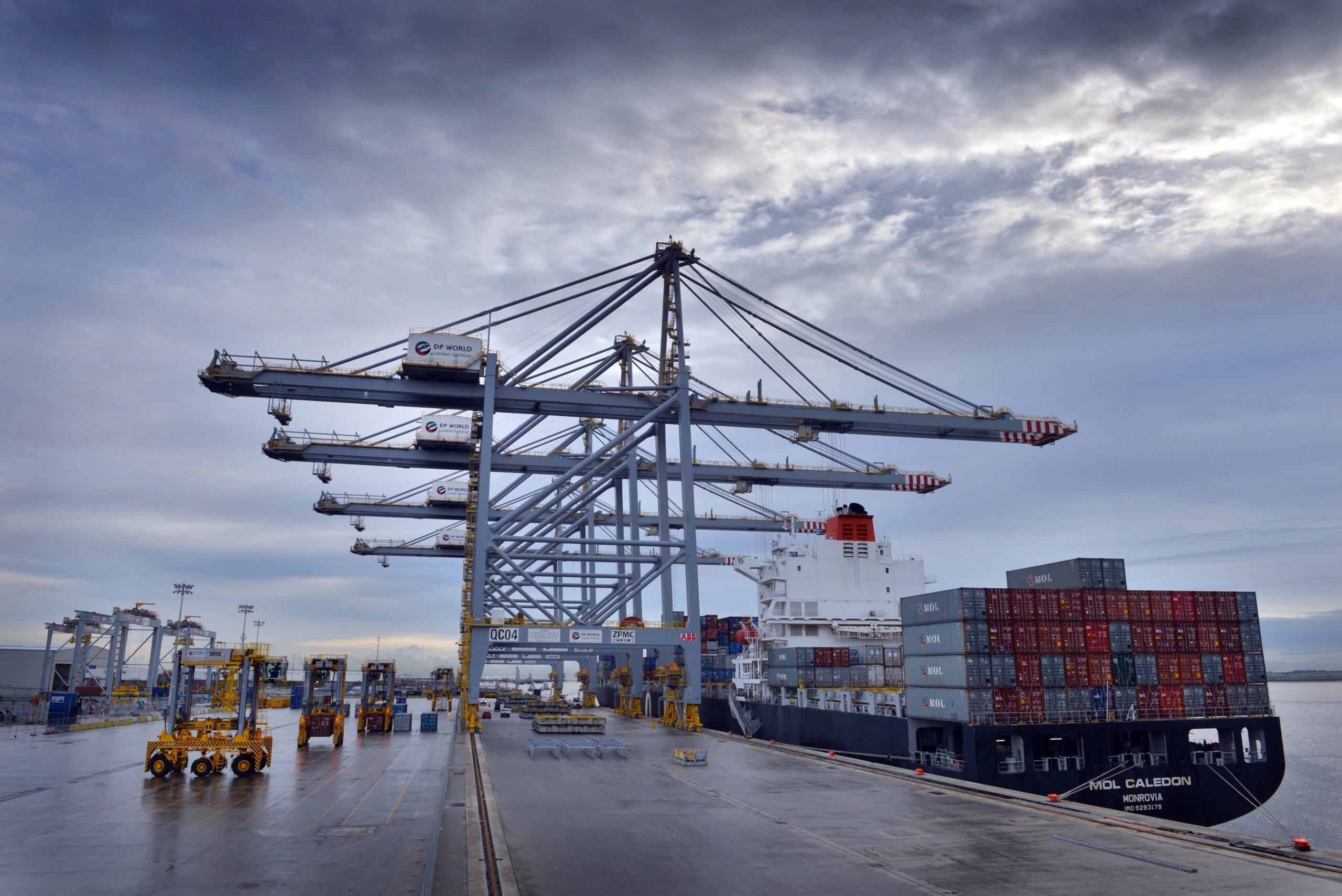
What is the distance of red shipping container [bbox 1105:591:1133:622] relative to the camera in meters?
28.3

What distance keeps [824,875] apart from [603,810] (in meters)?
6.94

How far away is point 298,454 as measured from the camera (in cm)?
4466

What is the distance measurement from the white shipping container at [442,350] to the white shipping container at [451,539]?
30.6 meters

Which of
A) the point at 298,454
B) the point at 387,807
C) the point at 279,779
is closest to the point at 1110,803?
the point at 387,807

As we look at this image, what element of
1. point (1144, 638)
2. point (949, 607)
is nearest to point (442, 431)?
point (949, 607)

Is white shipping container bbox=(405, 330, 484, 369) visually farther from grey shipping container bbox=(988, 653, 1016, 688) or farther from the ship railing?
the ship railing

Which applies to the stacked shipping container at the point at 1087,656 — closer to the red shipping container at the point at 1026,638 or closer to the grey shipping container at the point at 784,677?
the red shipping container at the point at 1026,638

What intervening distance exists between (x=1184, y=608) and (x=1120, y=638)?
2.89m

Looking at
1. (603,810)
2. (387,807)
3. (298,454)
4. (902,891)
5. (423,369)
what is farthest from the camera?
(298,454)

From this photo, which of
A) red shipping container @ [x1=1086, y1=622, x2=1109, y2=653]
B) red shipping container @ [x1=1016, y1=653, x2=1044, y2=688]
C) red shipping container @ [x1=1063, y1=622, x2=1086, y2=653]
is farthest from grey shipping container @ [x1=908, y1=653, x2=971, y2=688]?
red shipping container @ [x1=1086, y1=622, x2=1109, y2=653]

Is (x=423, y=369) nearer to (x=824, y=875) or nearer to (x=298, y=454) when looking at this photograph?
(x=298, y=454)

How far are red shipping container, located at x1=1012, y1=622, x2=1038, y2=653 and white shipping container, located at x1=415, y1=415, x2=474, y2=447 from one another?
3035 cm

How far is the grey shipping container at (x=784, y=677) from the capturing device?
40531 millimetres

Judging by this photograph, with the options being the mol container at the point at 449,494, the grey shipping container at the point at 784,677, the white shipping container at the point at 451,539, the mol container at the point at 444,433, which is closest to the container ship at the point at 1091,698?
the grey shipping container at the point at 784,677
